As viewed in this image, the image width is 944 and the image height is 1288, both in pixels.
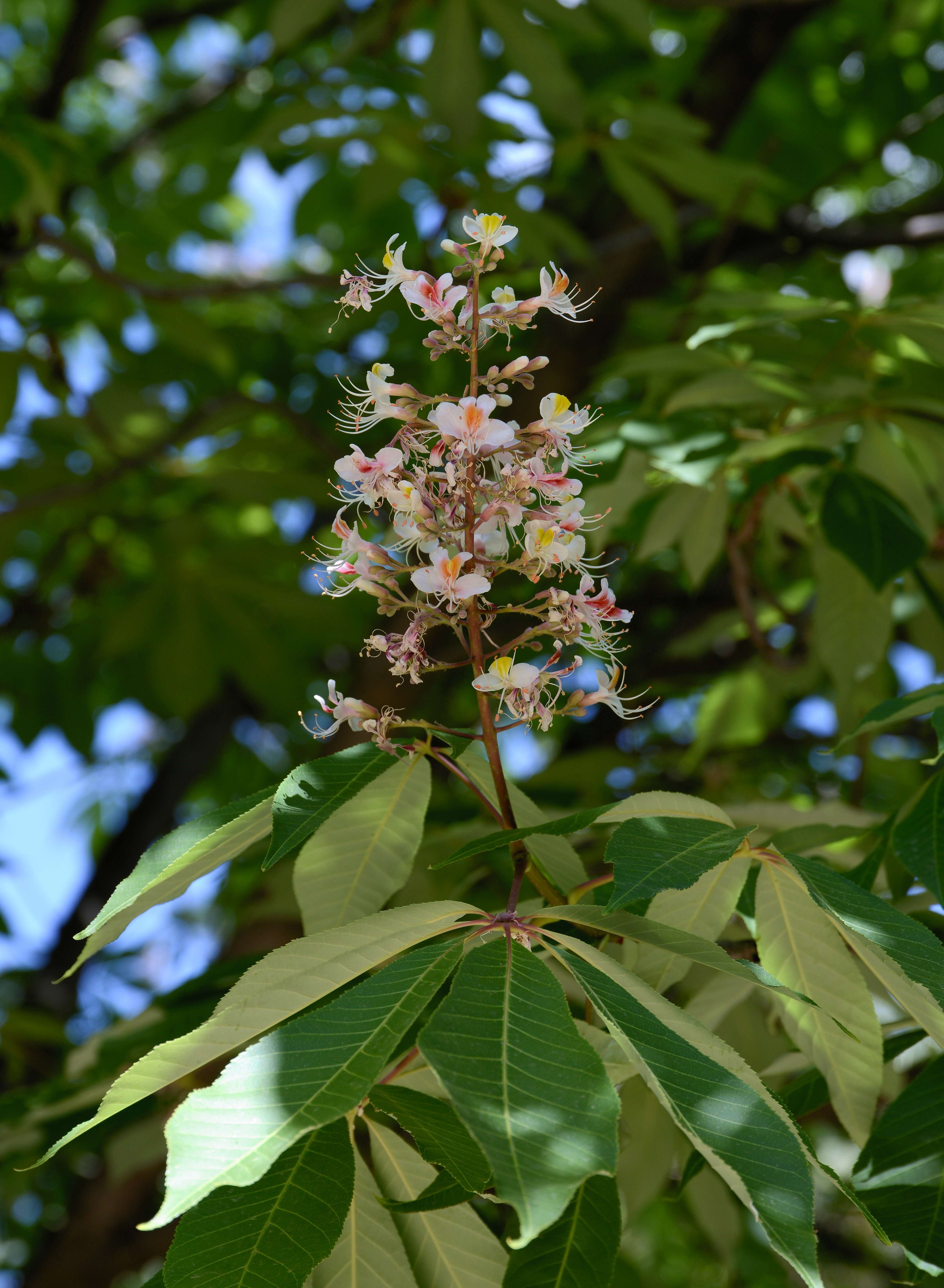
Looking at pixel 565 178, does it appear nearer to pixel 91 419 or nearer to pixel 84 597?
pixel 91 419

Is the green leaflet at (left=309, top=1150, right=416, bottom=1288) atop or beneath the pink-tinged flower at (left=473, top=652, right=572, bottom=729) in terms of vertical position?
beneath

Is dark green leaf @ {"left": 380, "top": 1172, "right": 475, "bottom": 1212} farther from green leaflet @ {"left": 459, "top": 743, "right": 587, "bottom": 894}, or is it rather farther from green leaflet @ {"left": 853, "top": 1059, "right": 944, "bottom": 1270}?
green leaflet @ {"left": 853, "top": 1059, "right": 944, "bottom": 1270}

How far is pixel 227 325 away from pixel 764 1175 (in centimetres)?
347

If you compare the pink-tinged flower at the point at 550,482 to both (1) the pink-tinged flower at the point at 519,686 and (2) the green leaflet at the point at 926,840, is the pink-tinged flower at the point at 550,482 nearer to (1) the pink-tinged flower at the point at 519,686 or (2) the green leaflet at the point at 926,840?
(1) the pink-tinged flower at the point at 519,686

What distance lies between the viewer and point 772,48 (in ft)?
9.50

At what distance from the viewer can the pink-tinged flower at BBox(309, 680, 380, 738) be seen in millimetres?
1085

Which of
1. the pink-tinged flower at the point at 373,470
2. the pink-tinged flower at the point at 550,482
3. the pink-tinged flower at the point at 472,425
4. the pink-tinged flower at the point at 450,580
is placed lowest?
the pink-tinged flower at the point at 450,580

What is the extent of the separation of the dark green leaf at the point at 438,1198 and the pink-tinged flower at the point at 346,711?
414 mm

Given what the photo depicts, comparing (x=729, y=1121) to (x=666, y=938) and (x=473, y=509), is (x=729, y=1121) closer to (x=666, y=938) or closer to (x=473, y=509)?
(x=666, y=938)

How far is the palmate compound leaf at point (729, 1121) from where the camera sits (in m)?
0.67

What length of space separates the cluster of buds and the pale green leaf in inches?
7.9

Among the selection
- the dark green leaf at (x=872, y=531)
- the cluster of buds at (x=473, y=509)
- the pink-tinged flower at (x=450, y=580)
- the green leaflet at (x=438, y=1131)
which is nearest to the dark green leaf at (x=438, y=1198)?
the green leaflet at (x=438, y=1131)

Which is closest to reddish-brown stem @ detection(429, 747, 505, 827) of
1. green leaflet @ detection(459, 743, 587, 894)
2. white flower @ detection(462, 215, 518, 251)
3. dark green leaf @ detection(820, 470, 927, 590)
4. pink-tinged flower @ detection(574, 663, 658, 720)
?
green leaflet @ detection(459, 743, 587, 894)

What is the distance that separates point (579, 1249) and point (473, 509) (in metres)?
0.66
